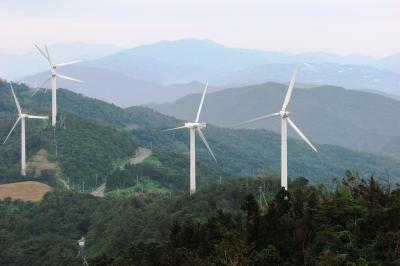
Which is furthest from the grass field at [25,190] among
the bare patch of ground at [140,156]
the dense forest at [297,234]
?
the dense forest at [297,234]

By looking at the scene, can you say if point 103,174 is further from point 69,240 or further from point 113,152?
point 69,240

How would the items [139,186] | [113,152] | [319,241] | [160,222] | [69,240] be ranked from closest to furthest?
[319,241], [160,222], [69,240], [139,186], [113,152]

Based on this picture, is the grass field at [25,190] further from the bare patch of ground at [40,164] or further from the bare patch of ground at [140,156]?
the bare patch of ground at [140,156]

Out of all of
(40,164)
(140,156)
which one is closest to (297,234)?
(40,164)

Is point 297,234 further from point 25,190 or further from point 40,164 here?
point 40,164

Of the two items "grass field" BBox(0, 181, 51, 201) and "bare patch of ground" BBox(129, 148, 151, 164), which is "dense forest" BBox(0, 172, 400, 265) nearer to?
"grass field" BBox(0, 181, 51, 201)

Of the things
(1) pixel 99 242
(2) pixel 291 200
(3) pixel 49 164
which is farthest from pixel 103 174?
(2) pixel 291 200

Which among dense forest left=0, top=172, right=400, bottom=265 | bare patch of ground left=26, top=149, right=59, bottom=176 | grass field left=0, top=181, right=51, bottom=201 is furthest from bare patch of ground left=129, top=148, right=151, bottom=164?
dense forest left=0, top=172, right=400, bottom=265

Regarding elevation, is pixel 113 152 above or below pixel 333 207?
below
